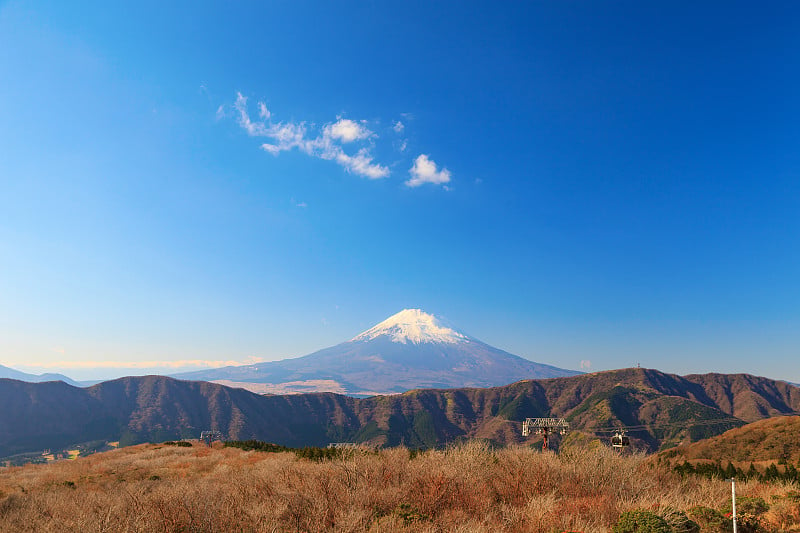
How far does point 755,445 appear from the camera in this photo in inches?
3625

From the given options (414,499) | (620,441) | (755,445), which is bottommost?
(755,445)

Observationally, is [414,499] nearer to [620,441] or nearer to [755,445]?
[620,441]

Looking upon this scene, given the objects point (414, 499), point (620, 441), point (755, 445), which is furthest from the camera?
point (755, 445)

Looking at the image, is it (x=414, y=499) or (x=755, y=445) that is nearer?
(x=414, y=499)

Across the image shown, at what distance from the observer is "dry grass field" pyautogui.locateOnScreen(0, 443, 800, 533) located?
12.4 meters

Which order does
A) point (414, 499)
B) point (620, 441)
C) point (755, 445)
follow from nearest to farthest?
point (414, 499) < point (620, 441) < point (755, 445)

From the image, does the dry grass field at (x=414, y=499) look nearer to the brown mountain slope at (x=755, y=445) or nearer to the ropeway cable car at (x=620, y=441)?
the ropeway cable car at (x=620, y=441)

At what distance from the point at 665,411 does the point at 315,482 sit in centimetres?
22845

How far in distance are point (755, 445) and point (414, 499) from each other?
116502mm

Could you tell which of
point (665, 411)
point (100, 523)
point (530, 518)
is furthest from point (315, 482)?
point (665, 411)

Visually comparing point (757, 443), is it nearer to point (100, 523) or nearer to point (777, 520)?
point (777, 520)

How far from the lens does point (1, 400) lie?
181m

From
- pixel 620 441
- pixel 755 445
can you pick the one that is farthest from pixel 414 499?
pixel 755 445

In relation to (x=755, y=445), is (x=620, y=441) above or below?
above
